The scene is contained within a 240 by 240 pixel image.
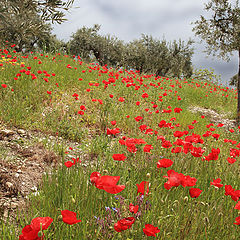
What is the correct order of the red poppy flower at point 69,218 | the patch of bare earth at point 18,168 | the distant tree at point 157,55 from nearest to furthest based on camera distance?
the red poppy flower at point 69,218 → the patch of bare earth at point 18,168 → the distant tree at point 157,55

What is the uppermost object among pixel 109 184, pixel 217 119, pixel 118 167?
pixel 217 119

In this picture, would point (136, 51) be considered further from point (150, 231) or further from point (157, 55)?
point (150, 231)

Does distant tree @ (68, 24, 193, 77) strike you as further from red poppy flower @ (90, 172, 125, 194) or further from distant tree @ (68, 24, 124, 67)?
red poppy flower @ (90, 172, 125, 194)

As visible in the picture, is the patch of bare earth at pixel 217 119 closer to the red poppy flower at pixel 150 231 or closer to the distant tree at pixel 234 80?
the red poppy flower at pixel 150 231

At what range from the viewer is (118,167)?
105 inches

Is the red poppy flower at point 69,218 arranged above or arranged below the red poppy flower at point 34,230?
above

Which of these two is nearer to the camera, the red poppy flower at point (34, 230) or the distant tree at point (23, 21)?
the red poppy flower at point (34, 230)

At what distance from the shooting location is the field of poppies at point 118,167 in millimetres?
1625

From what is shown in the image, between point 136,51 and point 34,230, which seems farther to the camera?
point 136,51

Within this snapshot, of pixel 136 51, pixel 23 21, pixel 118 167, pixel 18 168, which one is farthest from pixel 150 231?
pixel 136 51

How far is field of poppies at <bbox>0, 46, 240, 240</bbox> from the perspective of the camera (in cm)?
162

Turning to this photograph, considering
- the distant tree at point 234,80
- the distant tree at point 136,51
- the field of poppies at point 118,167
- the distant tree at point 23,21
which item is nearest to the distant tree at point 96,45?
the distant tree at point 136,51

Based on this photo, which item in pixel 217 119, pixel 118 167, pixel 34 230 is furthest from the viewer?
pixel 217 119

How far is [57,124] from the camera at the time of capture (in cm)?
513
